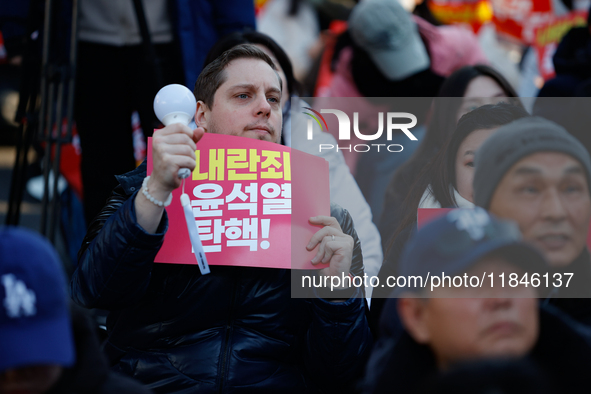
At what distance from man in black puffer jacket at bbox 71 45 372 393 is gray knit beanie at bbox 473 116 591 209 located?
446 millimetres

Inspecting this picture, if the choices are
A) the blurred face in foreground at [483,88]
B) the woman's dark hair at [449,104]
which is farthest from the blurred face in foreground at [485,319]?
the blurred face in foreground at [483,88]

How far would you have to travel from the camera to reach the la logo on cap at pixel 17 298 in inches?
41.1

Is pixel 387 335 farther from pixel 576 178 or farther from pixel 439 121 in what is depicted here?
pixel 439 121

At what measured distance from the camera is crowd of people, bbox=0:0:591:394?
1061 mm

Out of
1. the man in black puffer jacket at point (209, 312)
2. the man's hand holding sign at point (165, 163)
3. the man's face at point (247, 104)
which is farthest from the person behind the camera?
the man's face at point (247, 104)

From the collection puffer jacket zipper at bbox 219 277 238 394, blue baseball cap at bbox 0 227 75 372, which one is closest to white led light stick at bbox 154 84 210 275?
puffer jacket zipper at bbox 219 277 238 394

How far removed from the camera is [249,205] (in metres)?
1.72

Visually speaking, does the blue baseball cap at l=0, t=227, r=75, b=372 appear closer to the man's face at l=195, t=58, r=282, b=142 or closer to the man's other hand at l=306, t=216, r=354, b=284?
the man's other hand at l=306, t=216, r=354, b=284

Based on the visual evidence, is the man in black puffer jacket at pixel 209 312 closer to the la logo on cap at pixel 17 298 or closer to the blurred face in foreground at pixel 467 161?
the blurred face in foreground at pixel 467 161

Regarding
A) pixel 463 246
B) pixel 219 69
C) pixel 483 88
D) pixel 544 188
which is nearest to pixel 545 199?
pixel 544 188

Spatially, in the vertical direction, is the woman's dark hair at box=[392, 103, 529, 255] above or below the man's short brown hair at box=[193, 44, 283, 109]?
below

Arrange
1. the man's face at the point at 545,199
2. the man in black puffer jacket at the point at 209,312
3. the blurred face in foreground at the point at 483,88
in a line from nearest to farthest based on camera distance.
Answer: the man's face at the point at 545,199, the man in black puffer jacket at the point at 209,312, the blurred face in foreground at the point at 483,88

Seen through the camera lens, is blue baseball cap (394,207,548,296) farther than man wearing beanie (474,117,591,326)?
No

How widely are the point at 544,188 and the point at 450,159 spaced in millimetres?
486
